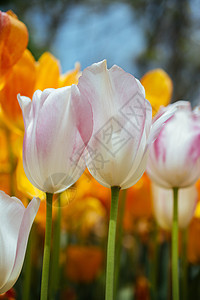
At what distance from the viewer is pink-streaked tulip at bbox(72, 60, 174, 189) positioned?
23 cm

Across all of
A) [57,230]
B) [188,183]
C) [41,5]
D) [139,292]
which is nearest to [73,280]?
[139,292]

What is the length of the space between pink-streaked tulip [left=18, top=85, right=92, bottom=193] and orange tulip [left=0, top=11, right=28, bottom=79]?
0.27 ft

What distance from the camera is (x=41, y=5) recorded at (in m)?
3.00

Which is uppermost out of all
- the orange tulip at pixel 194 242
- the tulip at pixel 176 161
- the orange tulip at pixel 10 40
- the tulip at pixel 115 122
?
the orange tulip at pixel 10 40

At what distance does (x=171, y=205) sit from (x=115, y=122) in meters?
0.20

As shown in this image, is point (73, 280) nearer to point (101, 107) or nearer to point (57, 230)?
point (57, 230)

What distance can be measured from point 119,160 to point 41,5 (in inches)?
118

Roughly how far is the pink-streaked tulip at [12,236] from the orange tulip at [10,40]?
0.38 ft

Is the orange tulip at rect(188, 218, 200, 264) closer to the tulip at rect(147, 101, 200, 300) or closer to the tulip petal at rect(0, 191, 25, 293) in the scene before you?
the tulip at rect(147, 101, 200, 300)

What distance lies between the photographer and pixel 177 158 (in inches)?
12.1

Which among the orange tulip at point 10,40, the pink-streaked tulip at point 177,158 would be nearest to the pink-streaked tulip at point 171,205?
the pink-streaked tulip at point 177,158

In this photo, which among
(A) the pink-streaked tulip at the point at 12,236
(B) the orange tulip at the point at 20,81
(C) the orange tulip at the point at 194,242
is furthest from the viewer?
(C) the orange tulip at the point at 194,242

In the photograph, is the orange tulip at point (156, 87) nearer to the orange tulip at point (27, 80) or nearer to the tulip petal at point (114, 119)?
the orange tulip at point (27, 80)

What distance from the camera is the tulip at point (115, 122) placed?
0.23 m
